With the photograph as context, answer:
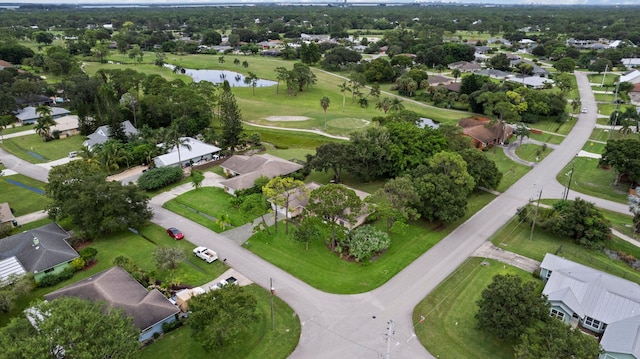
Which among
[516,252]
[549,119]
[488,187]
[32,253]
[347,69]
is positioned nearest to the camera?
[32,253]

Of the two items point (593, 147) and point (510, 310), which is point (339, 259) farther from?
point (593, 147)

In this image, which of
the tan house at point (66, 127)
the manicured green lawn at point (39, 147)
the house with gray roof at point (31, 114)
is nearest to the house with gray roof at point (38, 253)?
the manicured green lawn at point (39, 147)

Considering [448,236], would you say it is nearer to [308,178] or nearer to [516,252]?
[516,252]

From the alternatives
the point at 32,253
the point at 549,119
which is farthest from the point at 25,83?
the point at 549,119

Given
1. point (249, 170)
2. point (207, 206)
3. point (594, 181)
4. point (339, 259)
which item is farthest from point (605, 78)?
point (207, 206)

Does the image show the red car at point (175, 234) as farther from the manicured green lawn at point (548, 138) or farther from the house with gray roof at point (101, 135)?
the manicured green lawn at point (548, 138)

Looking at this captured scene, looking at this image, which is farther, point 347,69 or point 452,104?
point 347,69
